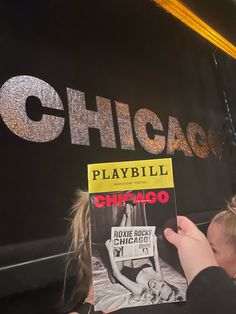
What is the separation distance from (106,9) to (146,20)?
0.29m

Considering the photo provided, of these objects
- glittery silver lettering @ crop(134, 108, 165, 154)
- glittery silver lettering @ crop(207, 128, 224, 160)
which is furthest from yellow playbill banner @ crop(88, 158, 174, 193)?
glittery silver lettering @ crop(207, 128, 224, 160)

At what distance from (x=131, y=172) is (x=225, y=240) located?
696mm

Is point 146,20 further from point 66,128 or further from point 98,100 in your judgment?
point 66,128

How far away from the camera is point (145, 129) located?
170 cm

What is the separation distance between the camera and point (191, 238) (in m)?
0.92

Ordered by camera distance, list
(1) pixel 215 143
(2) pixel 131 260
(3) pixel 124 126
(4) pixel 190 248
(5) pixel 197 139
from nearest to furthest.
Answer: (2) pixel 131 260 → (4) pixel 190 248 → (3) pixel 124 126 → (5) pixel 197 139 → (1) pixel 215 143

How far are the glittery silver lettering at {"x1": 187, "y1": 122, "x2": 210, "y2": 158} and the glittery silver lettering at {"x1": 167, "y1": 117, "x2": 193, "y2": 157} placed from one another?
2.3 inches

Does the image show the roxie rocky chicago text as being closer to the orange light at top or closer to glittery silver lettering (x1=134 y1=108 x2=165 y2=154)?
glittery silver lettering (x1=134 y1=108 x2=165 y2=154)

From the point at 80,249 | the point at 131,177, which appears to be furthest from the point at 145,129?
the point at 131,177

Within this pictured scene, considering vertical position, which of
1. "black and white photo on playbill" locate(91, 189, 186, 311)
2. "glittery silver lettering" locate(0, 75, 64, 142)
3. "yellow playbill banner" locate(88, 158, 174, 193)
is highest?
"glittery silver lettering" locate(0, 75, 64, 142)

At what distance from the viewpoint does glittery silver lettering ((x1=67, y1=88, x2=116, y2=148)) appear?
142 centimetres

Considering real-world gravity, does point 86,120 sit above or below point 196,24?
below

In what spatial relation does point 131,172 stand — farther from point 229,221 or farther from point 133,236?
point 229,221

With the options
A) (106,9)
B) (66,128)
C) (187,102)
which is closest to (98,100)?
(66,128)
